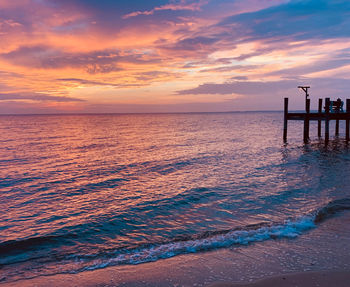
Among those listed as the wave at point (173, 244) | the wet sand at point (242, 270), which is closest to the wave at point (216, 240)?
the wave at point (173, 244)

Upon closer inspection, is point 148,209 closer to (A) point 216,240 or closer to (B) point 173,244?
(B) point 173,244

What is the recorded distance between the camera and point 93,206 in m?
10.2

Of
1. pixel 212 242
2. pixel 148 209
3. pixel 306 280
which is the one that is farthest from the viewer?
pixel 148 209

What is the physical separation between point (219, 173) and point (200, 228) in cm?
804

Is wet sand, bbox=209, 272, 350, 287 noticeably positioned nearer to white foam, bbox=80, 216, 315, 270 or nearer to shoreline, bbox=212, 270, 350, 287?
Answer: shoreline, bbox=212, 270, 350, 287

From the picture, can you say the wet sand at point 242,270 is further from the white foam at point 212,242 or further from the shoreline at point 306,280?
the white foam at point 212,242

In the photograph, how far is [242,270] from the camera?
5211 millimetres

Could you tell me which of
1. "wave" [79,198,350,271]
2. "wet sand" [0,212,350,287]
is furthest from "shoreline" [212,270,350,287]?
"wave" [79,198,350,271]

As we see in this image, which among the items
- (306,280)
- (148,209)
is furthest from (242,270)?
(148,209)

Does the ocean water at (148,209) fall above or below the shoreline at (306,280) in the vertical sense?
below

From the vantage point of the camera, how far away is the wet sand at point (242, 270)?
4.81m

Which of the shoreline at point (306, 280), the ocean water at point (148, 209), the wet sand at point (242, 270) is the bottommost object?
the ocean water at point (148, 209)

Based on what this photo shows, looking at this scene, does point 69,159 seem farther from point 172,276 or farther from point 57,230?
point 172,276

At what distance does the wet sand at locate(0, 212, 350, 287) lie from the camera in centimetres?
481
